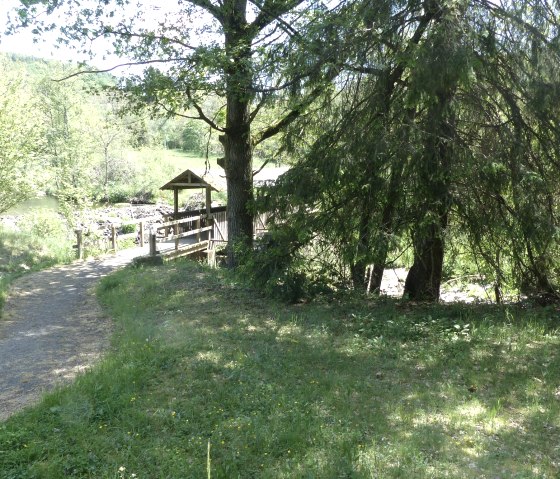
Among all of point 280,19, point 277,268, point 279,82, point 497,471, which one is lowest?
point 497,471

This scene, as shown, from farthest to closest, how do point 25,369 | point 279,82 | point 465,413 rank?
point 279,82
point 25,369
point 465,413

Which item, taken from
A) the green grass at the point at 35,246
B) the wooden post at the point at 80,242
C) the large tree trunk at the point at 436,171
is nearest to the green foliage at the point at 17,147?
the green grass at the point at 35,246

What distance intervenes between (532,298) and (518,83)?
12.0ft

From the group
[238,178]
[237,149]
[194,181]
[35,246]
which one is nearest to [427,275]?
[238,178]

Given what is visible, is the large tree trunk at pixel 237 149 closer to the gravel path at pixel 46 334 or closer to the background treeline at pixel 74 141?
the background treeline at pixel 74 141

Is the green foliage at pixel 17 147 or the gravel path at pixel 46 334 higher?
the green foliage at pixel 17 147

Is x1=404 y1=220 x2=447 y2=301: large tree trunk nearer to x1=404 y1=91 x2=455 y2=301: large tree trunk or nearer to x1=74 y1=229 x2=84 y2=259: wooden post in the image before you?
x1=404 y1=91 x2=455 y2=301: large tree trunk

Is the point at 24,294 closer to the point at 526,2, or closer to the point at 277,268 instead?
the point at 277,268

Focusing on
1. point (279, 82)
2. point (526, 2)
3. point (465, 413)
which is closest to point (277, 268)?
point (279, 82)

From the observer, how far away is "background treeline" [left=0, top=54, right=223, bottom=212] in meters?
18.7

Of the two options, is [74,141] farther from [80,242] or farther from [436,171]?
[436,171]

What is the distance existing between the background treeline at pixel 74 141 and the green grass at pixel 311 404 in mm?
7364

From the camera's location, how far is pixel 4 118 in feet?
61.6

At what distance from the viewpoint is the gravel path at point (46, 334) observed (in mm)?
6594
